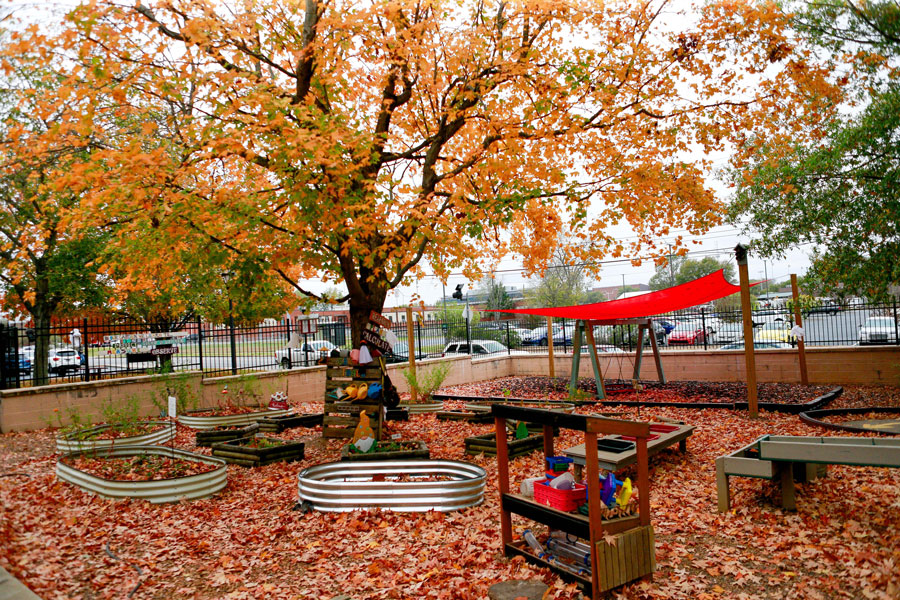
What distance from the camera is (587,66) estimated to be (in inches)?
277

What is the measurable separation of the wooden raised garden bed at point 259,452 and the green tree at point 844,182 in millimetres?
6545

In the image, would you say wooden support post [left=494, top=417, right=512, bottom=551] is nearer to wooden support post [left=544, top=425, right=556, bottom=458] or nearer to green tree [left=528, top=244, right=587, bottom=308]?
wooden support post [left=544, top=425, right=556, bottom=458]

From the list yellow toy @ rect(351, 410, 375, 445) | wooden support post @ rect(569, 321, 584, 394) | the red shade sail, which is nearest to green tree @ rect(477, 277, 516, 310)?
wooden support post @ rect(569, 321, 584, 394)

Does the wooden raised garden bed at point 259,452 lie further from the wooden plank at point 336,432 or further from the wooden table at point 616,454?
the wooden table at point 616,454

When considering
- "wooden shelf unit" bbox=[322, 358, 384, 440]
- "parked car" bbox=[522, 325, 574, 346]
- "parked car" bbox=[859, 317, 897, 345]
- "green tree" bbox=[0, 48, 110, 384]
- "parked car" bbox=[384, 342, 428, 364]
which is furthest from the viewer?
"parked car" bbox=[522, 325, 574, 346]

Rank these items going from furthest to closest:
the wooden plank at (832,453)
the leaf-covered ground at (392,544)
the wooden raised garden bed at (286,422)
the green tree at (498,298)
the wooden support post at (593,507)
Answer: the green tree at (498,298) < the wooden raised garden bed at (286,422) < the wooden plank at (832,453) < the leaf-covered ground at (392,544) < the wooden support post at (593,507)

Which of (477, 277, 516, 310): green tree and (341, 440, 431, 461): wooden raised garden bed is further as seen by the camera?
(477, 277, 516, 310): green tree

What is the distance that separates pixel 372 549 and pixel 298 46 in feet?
19.4

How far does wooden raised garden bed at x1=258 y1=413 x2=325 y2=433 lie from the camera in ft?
28.3

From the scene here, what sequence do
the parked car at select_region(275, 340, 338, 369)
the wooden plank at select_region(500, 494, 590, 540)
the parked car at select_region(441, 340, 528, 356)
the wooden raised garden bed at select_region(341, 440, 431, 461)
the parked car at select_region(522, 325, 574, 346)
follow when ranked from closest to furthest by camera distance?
the wooden plank at select_region(500, 494, 590, 540) < the wooden raised garden bed at select_region(341, 440, 431, 461) < the parked car at select_region(275, 340, 338, 369) < the parked car at select_region(441, 340, 528, 356) < the parked car at select_region(522, 325, 574, 346)

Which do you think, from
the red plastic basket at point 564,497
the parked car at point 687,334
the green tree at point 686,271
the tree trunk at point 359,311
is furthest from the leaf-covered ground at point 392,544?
the green tree at point 686,271

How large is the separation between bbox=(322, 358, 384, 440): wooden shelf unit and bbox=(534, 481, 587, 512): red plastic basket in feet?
13.8

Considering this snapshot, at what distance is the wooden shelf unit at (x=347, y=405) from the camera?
750 cm

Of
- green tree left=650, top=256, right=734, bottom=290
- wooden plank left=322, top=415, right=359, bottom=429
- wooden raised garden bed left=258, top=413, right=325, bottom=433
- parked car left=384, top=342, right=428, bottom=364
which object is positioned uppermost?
green tree left=650, top=256, right=734, bottom=290
